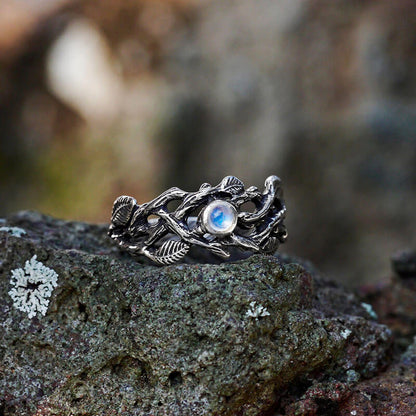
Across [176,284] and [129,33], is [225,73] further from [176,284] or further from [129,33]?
[176,284]

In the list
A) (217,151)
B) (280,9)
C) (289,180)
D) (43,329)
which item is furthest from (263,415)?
(280,9)

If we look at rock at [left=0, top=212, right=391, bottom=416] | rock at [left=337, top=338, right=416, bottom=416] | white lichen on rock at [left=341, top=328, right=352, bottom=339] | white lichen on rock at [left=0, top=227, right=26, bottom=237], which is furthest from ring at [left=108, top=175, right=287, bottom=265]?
rock at [left=337, top=338, right=416, bottom=416]

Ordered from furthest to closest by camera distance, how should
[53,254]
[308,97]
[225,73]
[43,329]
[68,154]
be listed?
[68,154], [225,73], [308,97], [53,254], [43,329]

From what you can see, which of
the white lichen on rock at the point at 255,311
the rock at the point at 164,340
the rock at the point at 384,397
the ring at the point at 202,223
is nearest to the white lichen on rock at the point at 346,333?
the rock at the point at 164,340

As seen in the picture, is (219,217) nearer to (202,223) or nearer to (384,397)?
(202,223)

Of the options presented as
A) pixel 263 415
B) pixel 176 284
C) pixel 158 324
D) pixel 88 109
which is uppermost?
pixel 88 109

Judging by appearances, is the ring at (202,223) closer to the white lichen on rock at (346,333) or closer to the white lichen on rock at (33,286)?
the white lichen on rock at (33,286)

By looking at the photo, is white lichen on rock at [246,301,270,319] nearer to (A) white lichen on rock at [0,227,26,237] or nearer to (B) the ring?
(B) the ring
